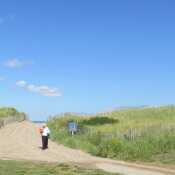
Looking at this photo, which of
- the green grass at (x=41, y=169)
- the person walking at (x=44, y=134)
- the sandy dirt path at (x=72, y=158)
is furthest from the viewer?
the person walking at (x=44, y=134)

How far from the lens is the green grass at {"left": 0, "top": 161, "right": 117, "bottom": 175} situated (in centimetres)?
2342

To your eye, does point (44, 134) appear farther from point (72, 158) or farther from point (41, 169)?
point (41, 169)

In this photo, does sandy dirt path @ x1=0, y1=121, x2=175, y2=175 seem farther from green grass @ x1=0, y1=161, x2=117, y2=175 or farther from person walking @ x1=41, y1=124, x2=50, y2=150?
green grass @ x1=0, y1=161, x2=117, y2=175

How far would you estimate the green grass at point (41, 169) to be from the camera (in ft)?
76.8

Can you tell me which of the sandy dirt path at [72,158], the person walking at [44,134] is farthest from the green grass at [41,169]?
the person walking at [44,134]

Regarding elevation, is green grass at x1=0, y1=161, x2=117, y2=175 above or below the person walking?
below

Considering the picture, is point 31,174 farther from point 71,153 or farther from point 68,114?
point 68,114

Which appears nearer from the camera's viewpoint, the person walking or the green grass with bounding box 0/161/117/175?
the green grass with bounding box 0/161/117/175

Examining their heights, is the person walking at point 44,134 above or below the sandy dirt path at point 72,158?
above

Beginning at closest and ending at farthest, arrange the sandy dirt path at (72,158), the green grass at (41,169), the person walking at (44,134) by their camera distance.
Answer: the green grass at (41,169), the sandy dirt path at (72,158), the person walking at (44,134)

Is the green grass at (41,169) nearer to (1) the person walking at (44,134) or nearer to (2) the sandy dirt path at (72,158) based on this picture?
(2) the sandy dirt path at (72,158)

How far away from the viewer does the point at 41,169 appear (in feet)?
81.8

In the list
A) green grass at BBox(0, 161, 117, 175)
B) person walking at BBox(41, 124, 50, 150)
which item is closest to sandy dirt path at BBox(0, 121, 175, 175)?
person walking at BBox(41, 124, 50, 150)

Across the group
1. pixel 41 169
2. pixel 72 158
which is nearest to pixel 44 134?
pixel 72 158
